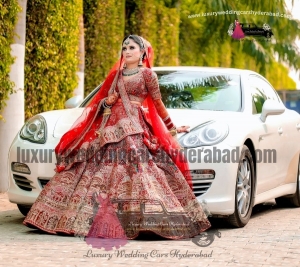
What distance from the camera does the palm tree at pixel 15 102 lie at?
11.6 m

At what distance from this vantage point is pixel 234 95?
365 inches

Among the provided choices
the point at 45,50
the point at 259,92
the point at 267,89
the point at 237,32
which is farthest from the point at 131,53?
the point at 237,32

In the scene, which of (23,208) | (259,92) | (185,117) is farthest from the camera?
(259,92)

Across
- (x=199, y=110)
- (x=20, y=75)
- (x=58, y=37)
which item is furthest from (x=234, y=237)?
(x=58, y=37)

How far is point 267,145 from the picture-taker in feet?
30.5

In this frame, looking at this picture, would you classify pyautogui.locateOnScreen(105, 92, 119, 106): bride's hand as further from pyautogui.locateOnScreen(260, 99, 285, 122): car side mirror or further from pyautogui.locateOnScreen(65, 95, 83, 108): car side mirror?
pyautogui.locateOnScreen(260, 99, 285, 122): car side mirror

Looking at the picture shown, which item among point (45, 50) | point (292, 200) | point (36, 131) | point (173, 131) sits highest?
point (45, 50)

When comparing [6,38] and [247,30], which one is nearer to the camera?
[6,38]

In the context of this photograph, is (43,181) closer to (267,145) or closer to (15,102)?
(267,145)

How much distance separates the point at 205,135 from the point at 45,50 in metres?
4.76

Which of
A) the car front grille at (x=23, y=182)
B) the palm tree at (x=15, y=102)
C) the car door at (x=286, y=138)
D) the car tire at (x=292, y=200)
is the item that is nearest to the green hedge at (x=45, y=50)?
the palm tree at (x=15, y=102)

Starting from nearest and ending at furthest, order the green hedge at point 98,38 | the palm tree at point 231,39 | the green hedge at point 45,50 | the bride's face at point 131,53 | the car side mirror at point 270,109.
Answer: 1. the bride's face at point 131,53
2. the car side mirror at point 270,109
3. the green hedge at point 45,50
4. the green hedge at point 98,38
5. the palm tree at point 231,39

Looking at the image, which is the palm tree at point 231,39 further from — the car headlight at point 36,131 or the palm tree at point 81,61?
the car headlight at point 36,131

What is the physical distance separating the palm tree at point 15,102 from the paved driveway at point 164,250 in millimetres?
3256
